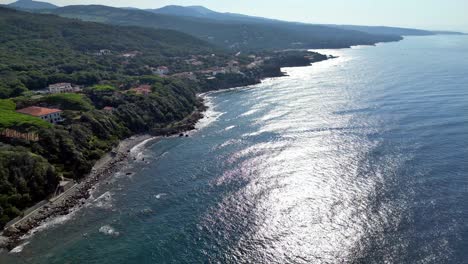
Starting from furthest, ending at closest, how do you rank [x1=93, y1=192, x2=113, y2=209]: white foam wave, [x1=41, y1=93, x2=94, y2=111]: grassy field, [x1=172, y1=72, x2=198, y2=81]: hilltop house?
[x1=172, y1=72, x2=198, y2=81]: hilltop house → [x1=41, y1=93, x2=94, y2=111]: grassy field → [x1=93, y1=192, x2=113, y2=209]: white foam wave

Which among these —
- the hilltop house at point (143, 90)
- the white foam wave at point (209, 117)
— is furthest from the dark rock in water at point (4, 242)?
the hilltop house at point (143, 90)

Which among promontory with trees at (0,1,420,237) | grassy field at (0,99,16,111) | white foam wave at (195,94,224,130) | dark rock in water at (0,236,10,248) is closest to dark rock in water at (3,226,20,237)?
dark rock in water at (0,236,10,248)

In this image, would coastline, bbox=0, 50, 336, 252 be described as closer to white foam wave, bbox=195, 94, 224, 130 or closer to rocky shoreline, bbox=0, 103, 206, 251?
rocky shoreline, bbox=0, 103, 206, 251

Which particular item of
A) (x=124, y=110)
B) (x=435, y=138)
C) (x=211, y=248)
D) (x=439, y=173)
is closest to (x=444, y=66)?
(x=435, y=138)

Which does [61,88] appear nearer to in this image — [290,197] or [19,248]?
[19,248]

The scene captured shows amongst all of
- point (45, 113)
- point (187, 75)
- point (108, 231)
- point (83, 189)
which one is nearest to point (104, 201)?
point (83, 189)

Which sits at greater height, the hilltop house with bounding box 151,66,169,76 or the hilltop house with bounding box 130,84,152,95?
the hilltop house with bounding box 151,66,169,76

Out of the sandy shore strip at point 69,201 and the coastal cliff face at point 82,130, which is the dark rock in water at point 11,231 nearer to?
the sandy shore strip at point 69,201
